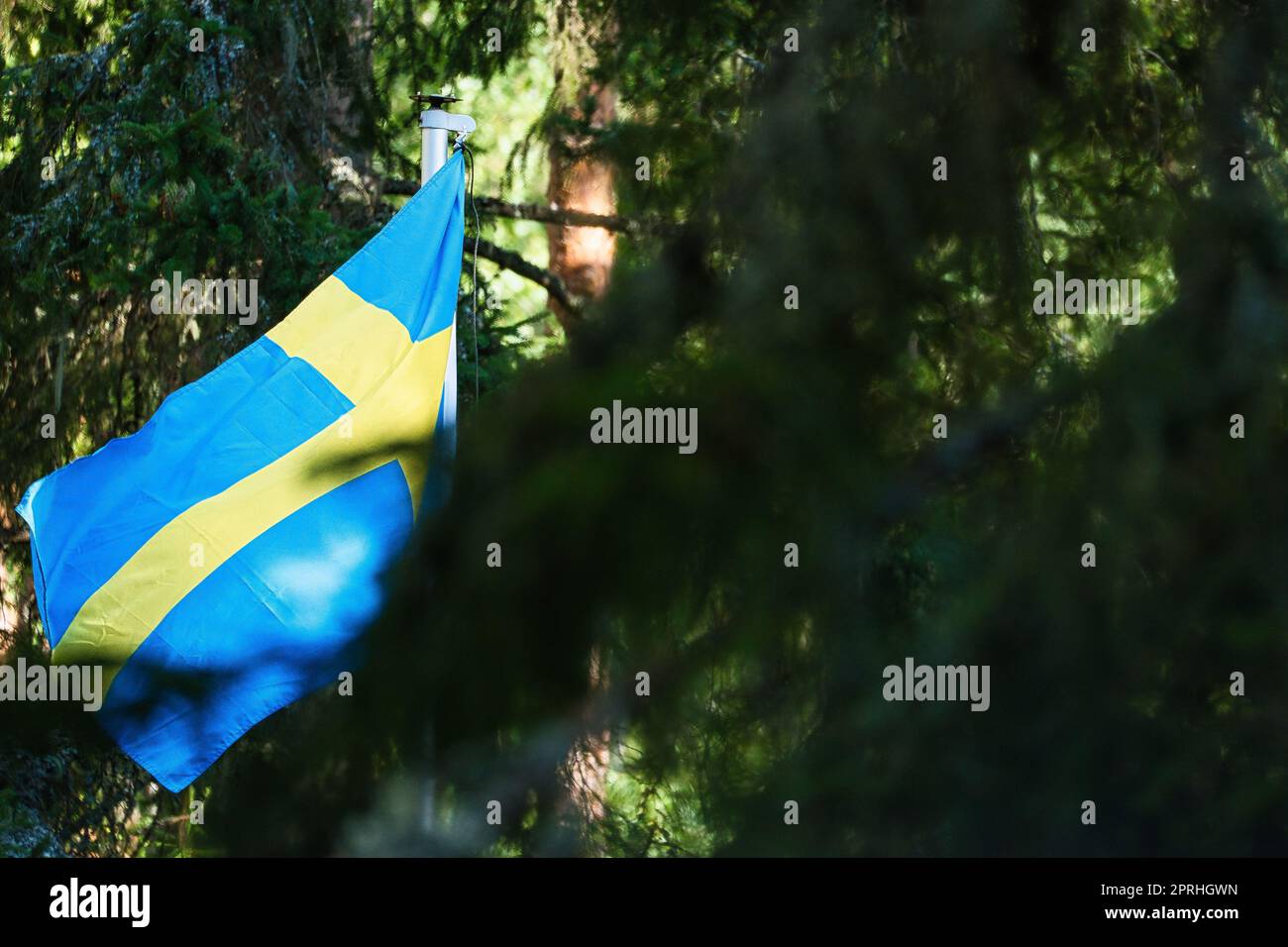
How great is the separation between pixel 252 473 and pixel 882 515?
325 centimetres

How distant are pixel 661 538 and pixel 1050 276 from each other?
586 millimetres

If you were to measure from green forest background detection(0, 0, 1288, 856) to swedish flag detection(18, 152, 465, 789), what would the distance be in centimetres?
92

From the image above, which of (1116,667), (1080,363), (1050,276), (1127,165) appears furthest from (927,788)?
(1127,165)

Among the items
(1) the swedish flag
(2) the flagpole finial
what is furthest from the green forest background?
(2) the flagpole finial

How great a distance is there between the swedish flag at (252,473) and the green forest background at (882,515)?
0.92m

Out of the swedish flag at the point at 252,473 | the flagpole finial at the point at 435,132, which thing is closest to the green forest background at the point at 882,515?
the swedish flag at the point at 252,473

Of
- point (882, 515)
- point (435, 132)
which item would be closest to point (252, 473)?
point (435, 132)

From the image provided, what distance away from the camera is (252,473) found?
4238 mm

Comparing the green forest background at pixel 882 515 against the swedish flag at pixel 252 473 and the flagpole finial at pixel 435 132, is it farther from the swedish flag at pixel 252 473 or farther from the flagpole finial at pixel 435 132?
the flagpole finial at pixel 435 132

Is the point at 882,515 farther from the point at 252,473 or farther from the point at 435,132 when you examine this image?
the point at 435,132

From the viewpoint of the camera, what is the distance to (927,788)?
129 cm

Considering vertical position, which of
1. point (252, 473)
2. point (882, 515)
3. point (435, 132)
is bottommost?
point (882, 515)

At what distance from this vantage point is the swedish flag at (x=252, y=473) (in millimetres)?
3650
